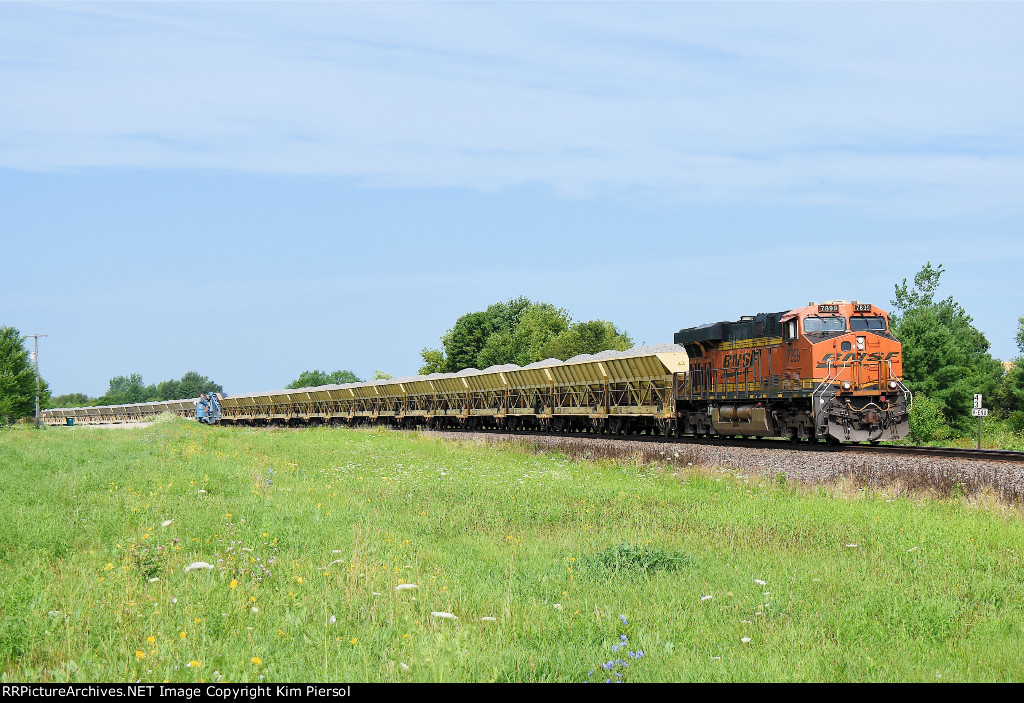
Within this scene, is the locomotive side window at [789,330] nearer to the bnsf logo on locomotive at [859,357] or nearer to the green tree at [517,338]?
the bnsf logo on locomotive at [859,357]

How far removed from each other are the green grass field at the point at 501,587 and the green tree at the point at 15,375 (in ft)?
279

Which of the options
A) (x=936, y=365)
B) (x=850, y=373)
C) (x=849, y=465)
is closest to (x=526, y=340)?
(x=936, y=365)

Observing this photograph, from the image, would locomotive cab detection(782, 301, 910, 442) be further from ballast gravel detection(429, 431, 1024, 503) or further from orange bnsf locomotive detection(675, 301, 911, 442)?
ballast gravel detection(429, 431, 1024, 503)

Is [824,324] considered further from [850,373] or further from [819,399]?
[819,399]

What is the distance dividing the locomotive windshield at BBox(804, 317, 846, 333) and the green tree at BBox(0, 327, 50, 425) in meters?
82.9

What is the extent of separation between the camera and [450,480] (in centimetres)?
1678

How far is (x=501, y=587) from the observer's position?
26.6 feet

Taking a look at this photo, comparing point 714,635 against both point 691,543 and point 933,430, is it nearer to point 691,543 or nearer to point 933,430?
point 691,543

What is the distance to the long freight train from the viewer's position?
2272 centimetres

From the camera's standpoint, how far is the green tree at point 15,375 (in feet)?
289

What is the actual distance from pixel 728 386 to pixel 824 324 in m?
4.36

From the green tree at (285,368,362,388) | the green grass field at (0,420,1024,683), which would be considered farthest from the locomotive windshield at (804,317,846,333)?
the green tree at (285,368,362,388)

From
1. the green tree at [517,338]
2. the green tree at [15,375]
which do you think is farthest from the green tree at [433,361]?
the green tree at [15,375]
